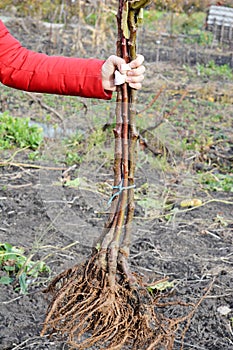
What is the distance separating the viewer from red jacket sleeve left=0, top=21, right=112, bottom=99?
1997mm

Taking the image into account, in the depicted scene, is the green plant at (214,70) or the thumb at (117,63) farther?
the green plant at (214,70)

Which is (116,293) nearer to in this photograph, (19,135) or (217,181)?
(217,181)

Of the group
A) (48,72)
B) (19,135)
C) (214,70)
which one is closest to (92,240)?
(48,72)

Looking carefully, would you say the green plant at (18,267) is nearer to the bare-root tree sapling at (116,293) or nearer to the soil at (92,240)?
the soil at (92,240)

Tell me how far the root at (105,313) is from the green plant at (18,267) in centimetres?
72

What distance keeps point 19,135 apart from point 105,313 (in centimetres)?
288

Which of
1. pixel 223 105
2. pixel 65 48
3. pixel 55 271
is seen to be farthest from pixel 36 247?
pixel 65 48

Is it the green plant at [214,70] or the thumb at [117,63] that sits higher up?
the thumb at [117,63]

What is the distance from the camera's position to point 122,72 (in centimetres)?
189

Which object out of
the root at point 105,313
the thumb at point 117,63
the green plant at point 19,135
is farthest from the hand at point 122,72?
the green plant at point 19,135

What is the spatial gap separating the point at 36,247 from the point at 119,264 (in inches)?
42.7

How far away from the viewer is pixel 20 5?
8906mm

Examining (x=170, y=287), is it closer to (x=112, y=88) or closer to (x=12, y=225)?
(x=12, y=225)

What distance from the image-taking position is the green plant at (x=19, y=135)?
4.67 meters
